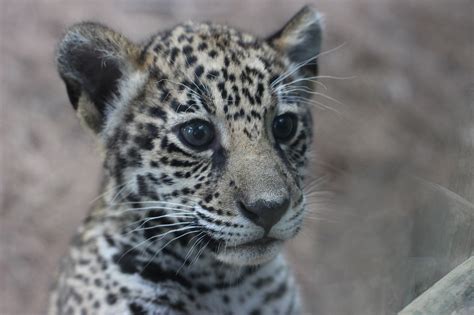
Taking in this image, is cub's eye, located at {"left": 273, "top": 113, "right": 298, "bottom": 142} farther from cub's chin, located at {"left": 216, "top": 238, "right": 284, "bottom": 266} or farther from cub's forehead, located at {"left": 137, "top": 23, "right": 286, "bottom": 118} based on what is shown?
cub's chin, located at {"left": 216, "top": 238, "right": 284, "bottom": 266}

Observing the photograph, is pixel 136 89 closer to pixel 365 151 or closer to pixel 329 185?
pixel 329 185

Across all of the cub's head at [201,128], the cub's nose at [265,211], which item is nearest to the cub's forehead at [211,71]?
the cub's head at [201,128]

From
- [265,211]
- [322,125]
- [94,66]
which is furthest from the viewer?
[322,125]

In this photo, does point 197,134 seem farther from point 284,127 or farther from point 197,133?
point 284,127

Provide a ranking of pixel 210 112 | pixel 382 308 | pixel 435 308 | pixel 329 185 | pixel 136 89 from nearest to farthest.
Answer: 1. pixel 435 308
2. pixel 382 308
3. pixel 210 112
4. pixel 136 89
5. pixel 329 185

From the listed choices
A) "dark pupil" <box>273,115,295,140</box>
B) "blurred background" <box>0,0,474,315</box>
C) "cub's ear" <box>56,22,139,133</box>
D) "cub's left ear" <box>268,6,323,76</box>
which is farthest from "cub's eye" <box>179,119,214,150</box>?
"blurred background" <box>0,0,474,315</box>

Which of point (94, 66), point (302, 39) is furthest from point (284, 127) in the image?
point (94, 66)

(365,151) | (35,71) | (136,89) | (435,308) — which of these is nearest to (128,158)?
(136,89)
